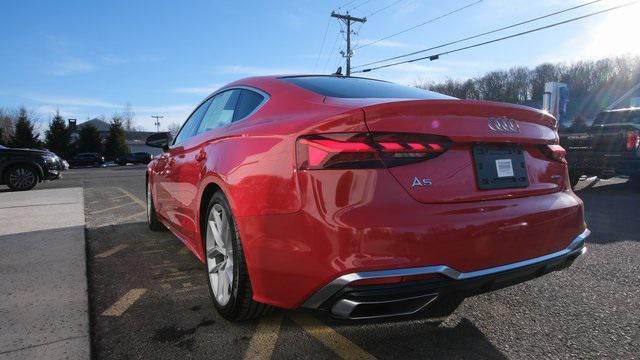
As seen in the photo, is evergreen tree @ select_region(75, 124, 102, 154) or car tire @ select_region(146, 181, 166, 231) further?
evergreen tree @ select_region(75, 124, 102, 154)

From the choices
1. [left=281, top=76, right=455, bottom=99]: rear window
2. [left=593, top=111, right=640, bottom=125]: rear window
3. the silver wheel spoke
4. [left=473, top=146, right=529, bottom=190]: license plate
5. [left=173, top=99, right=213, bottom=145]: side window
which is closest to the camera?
[left=473, top=146, right=529, bottom=190]: license plate

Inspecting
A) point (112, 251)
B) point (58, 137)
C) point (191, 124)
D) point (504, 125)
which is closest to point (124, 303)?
point (112, 251)

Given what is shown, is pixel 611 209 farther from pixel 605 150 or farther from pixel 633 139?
pixel 633 139

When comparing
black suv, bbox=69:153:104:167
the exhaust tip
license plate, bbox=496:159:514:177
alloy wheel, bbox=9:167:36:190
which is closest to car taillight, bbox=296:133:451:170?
license plate, bbox=496:159:514:177

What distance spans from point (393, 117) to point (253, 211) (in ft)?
2.82

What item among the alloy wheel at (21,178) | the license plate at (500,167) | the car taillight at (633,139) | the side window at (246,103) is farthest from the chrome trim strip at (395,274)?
the alloy wheel at (21,178)

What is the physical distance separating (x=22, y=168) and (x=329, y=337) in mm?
12582

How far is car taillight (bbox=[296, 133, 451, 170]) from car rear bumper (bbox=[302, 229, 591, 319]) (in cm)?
47

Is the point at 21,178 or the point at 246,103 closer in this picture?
the point at 246,103

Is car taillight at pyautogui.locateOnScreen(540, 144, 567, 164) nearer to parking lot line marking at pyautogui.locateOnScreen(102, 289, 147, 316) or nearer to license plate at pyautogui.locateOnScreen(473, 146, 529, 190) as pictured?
license plate at pyautogui.locateOnScreen(473, 146, 529, 190)

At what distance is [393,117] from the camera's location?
2.10 meters

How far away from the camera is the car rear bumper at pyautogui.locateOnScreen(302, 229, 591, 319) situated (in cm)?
194

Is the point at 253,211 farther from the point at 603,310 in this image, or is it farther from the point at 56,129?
the point at 56,129

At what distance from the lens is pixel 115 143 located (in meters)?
65.7
